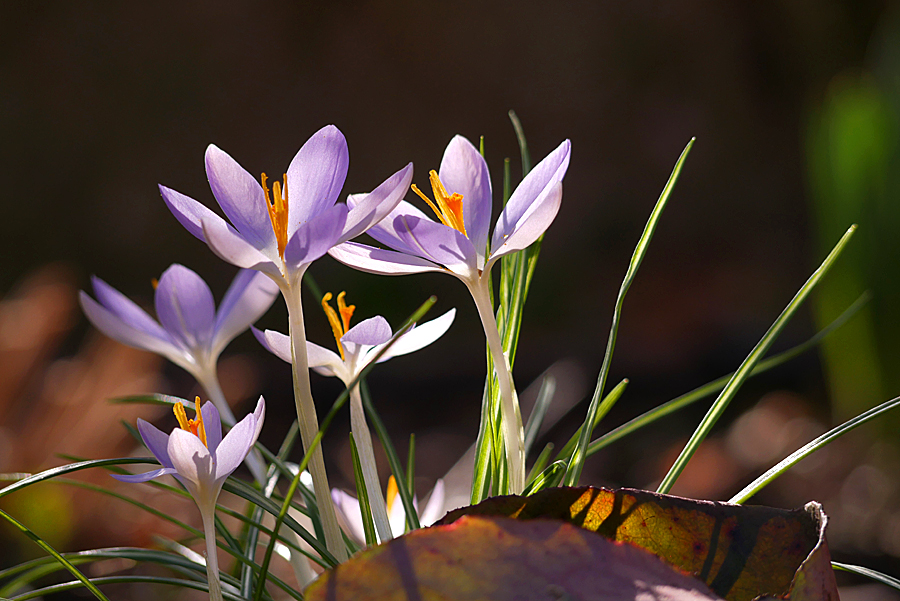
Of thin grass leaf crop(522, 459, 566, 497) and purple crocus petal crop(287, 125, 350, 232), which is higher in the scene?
purple crocus petal crop(287, 125, 350, 232)

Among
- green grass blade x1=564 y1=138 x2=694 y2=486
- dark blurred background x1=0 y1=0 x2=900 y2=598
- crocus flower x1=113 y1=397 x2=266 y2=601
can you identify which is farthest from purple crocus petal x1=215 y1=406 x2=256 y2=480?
dark blurred background x1=0 y1=0 x2=900 y2=598

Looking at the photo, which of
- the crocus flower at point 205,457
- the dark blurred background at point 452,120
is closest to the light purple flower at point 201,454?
the crocus flower at point 205,457

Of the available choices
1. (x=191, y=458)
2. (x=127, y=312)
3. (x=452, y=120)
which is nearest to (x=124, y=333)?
(x=127, y=312)

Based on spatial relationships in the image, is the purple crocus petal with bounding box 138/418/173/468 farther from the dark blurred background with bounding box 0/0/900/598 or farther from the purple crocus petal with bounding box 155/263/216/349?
the dark blurred background with bounding box 0/0/900/598

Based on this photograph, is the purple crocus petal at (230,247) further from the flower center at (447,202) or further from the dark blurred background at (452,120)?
the dark blurred background at (452,120)

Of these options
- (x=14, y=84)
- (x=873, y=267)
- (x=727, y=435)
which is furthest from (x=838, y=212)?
(x=14, y=84)
